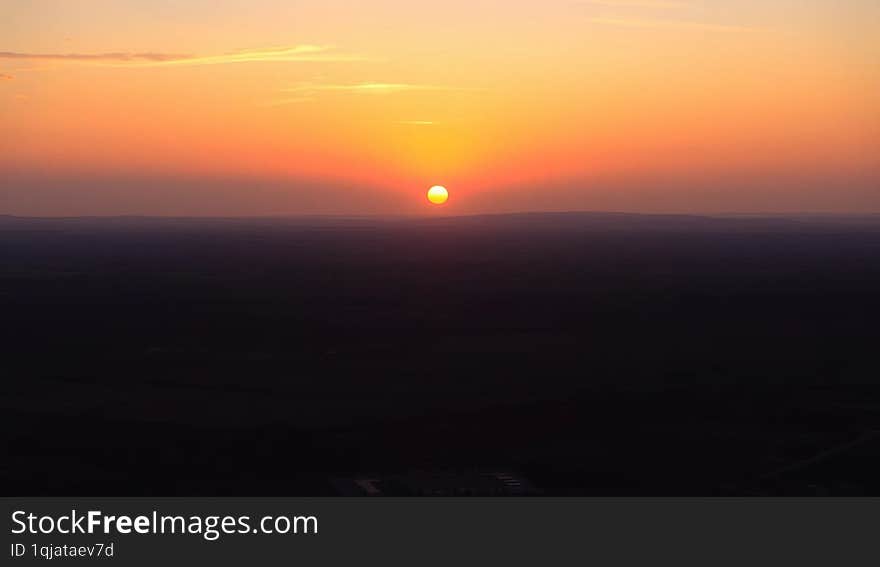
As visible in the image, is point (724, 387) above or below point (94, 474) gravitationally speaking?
above

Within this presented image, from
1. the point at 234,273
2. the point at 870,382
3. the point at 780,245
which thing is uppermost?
the point at 780,245

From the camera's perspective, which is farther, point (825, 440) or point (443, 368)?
point (443, 368)

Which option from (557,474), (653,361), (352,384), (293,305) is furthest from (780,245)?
(557,474)

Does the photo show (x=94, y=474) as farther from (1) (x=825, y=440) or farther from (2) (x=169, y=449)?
(1) (x=825, y=440)
